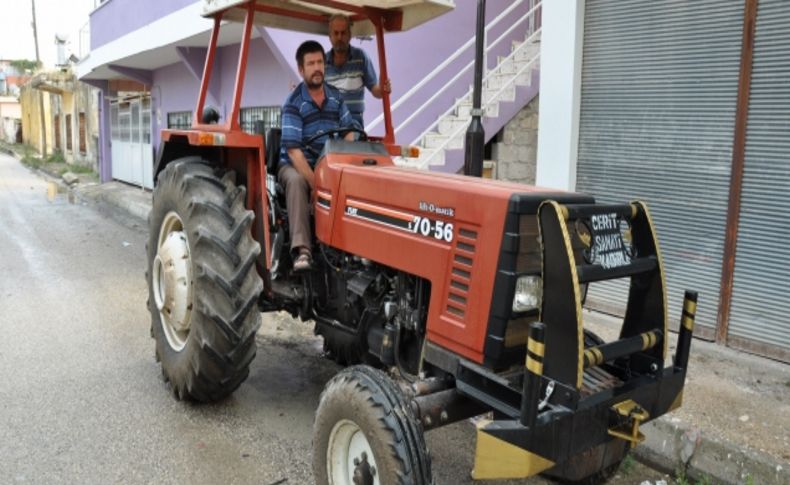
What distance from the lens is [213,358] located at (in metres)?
3.96

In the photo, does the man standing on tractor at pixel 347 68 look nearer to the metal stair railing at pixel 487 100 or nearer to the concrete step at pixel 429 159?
the concrete step at pixel 429 159

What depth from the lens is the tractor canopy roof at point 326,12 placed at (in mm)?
4352

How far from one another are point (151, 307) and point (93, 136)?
21451mm

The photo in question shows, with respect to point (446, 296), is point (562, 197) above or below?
above

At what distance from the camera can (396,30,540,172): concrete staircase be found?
866 centimetres

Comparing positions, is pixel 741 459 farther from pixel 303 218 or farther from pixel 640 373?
pixel 303 218

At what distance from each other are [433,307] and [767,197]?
365 centimetres

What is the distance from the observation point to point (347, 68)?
4.73 meters

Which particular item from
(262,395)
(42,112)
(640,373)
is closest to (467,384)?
(640,373)

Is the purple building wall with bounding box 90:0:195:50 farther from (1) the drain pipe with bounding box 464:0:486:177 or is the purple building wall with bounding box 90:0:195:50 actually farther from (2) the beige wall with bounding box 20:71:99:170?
(2) the beige wall with bounding box 20:71:99:170

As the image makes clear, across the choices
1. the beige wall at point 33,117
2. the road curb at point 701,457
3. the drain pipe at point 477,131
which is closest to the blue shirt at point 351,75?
the drain pipe at point 477,131

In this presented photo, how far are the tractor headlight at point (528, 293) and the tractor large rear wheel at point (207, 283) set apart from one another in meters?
1.75

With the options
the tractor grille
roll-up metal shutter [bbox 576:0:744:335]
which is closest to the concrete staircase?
roll-up metal shutter [bbox 576:0:744:335]

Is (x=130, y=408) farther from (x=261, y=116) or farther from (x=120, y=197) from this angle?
(x=120, y=197)
